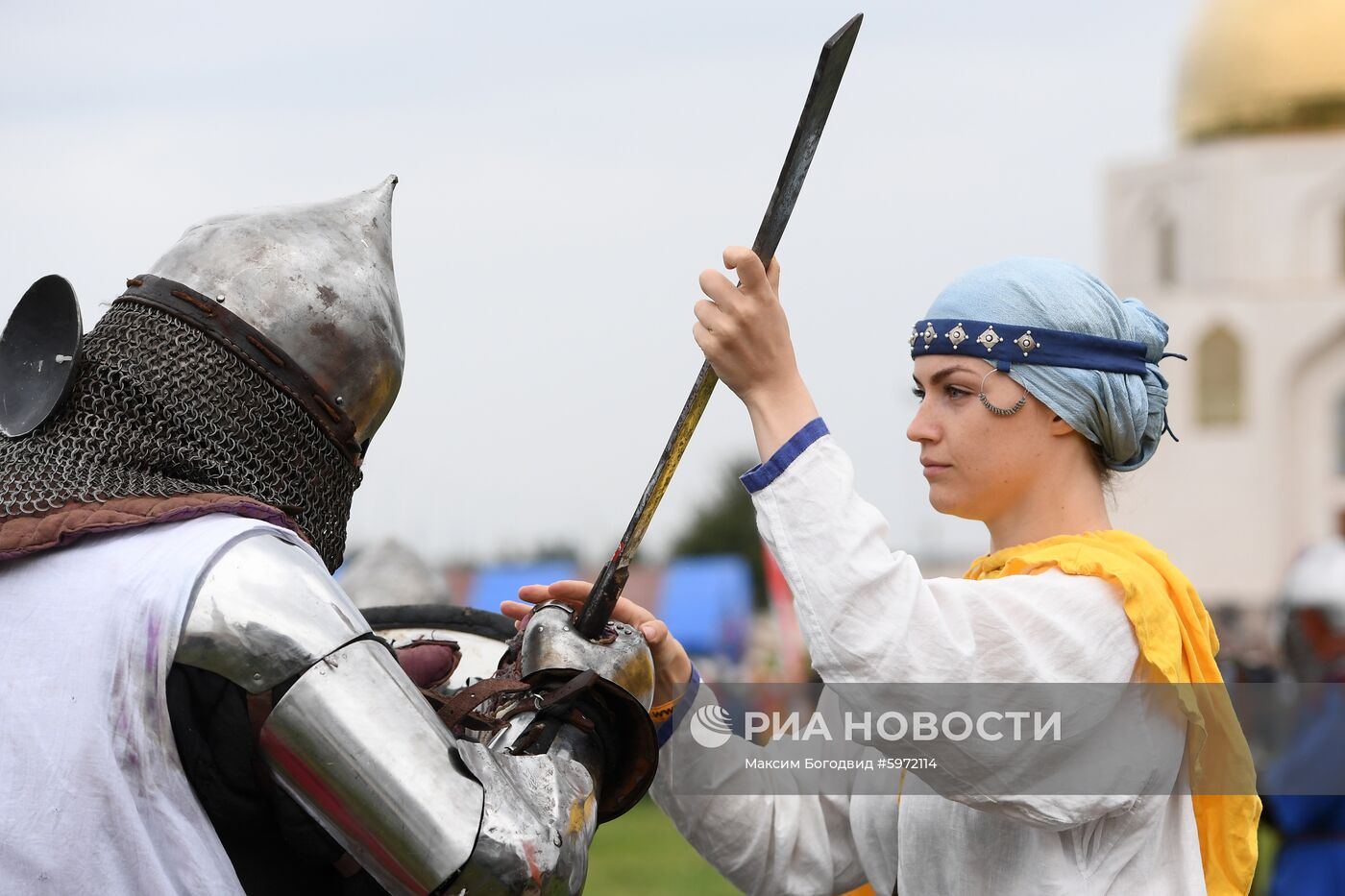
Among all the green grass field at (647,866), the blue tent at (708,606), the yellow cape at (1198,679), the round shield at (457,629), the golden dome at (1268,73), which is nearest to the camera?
the yellow cape at (1198,679)

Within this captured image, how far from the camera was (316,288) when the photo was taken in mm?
2680

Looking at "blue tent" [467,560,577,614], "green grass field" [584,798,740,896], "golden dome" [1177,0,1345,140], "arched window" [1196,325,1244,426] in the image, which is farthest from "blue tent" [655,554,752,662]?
"golden dome" [1177,0,1345,140]

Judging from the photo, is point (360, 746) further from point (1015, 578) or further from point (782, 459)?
point (1015, 578)

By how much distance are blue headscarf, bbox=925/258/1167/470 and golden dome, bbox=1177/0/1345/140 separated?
40155mm

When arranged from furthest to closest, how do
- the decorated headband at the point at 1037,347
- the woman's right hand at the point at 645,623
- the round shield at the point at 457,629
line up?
the round shield at the point at 457,629, the woman's right hand at the point at 645,623, the decorated headband at the point at 1037,347

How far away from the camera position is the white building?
3822 centimetres

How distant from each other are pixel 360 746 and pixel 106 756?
1.07 feet

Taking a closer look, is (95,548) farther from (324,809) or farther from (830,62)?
(830,62)

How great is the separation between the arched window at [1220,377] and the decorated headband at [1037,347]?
37.4 metres

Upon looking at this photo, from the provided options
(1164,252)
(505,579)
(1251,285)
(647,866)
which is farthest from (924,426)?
(1164,252)

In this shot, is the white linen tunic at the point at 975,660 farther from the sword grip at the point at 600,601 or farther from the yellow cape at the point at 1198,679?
the sword grip at the point at 600,601

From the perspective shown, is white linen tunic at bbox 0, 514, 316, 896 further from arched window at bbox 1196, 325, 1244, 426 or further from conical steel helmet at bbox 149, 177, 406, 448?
arched window at bbox 1196, 325, 1244, 426

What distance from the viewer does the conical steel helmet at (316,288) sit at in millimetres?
2637

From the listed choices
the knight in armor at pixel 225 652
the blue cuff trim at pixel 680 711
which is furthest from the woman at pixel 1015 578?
the knight in armor at pixel 225 652
